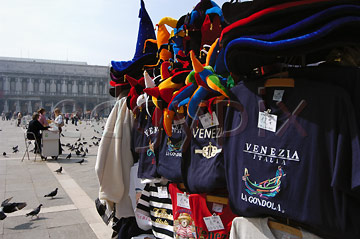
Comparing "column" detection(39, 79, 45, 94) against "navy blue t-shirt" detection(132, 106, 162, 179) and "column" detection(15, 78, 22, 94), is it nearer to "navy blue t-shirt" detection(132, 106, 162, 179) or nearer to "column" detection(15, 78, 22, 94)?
"column" detection(15, 78, 22, 94)

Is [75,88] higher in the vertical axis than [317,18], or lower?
higher

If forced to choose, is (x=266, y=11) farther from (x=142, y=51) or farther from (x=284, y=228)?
(x=142, y=51)

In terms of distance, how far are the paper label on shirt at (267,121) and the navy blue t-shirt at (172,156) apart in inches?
34.0

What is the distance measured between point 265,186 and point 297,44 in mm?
713

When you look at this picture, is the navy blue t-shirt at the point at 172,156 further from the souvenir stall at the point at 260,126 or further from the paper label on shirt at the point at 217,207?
the paper label on shirt at the point at 217,207

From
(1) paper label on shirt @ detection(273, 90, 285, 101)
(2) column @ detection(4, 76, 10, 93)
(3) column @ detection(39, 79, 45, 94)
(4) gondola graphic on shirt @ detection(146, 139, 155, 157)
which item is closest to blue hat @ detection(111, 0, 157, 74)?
(4) gondola graphic on shirt @ detection(146, 139, 155, 157)

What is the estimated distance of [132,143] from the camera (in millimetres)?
3178

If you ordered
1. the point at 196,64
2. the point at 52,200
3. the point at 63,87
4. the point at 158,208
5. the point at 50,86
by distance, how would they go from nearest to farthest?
1. the point at 196,64
2. the point at 158,208
3. the point at 52,200
4. the point at 50,86
5. the point at 63,87

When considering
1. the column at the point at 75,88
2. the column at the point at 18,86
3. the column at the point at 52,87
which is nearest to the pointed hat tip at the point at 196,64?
the column at the point at 75,88

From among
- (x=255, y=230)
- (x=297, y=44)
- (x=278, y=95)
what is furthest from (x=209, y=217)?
(x=297, y=44)

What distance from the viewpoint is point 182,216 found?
2324 millimetres

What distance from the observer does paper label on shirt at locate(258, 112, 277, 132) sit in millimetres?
1622

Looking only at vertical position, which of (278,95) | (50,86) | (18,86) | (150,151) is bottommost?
(150,151)

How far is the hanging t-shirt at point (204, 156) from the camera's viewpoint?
78.3 inches
